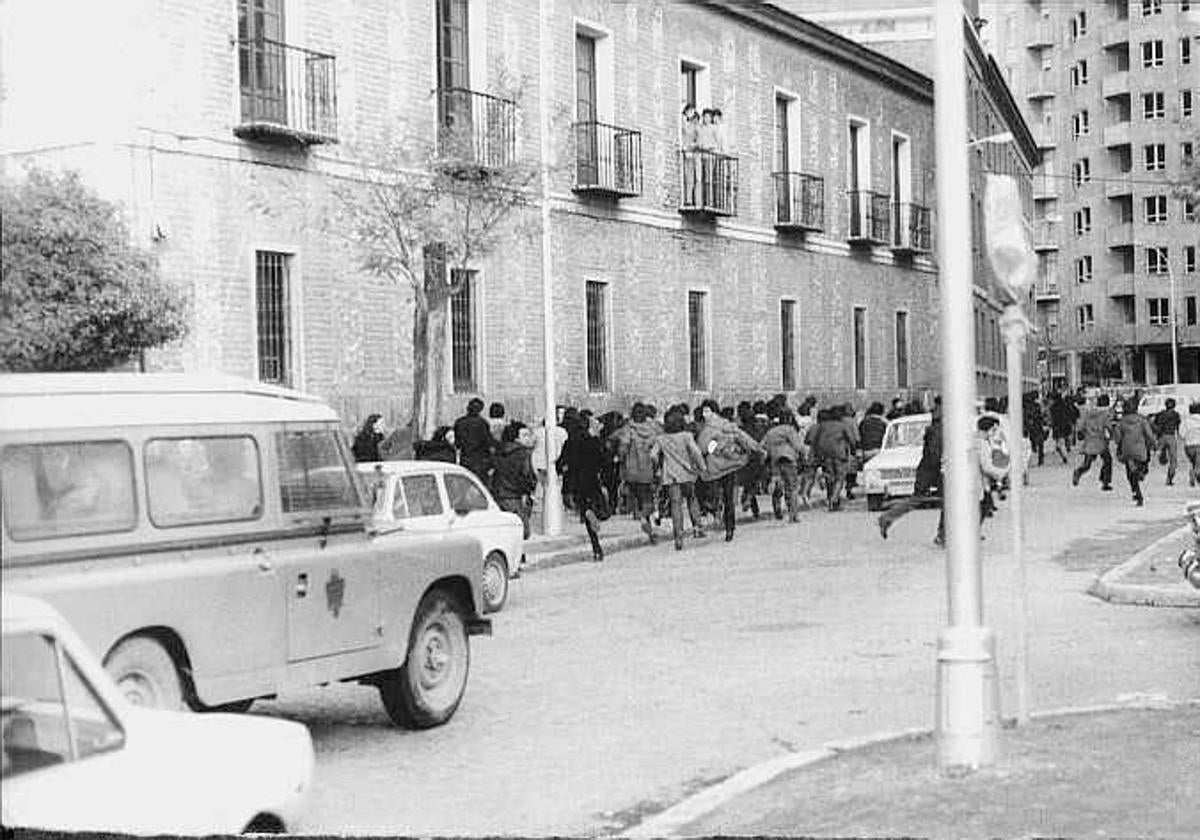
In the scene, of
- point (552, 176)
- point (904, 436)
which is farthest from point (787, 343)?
point (904, 436)

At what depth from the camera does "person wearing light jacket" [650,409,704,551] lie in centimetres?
1833

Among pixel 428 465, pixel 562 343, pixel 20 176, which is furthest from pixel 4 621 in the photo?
pixel 562 343

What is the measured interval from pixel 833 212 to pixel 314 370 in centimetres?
462

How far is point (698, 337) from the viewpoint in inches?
453

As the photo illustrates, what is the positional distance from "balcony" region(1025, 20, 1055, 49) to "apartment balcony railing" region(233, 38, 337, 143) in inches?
222

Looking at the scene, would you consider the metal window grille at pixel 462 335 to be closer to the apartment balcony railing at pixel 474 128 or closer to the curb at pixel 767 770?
the apartment balcony railing at pixel 474 128

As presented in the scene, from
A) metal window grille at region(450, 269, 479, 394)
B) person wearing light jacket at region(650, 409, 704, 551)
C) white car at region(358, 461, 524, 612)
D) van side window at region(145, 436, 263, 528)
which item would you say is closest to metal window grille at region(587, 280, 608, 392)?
white car at region(358, 461, 524, 612)

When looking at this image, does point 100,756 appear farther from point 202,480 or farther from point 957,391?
point 957,391

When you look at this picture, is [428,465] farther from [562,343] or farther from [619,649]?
[619,649]

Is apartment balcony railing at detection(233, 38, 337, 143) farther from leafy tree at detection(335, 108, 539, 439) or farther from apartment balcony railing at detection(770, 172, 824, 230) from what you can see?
apartment balcony railing at detection(770, 172, 824, 230)

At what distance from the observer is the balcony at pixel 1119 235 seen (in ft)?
37.0

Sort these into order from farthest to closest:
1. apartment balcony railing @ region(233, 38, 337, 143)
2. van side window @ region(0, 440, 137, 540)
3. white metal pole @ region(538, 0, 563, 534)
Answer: white metal pole @ region(538, 0, 563, 534)
apartment balcony railing @ region(233, 38, 337, 143)
van side window @ region(0, 440, 137, 540)

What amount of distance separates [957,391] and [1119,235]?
5.59 m

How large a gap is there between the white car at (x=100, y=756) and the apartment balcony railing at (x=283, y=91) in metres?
1.78
